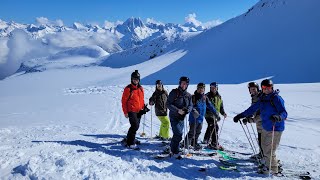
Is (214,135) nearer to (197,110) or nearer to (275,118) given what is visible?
(197,110)

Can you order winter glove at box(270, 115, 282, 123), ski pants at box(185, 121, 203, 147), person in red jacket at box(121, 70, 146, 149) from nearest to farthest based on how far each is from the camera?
winter glove at box(270, 115, 282, 123) → ski pants at box(185, 121, 203, 147) → person in red jacket at box(121, 70, 146, 149)

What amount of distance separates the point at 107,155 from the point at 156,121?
858 cm

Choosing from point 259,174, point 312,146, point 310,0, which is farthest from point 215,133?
point 310,0

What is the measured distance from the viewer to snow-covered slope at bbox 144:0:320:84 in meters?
53.4

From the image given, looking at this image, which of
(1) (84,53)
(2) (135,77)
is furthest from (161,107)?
(1) (84,53)

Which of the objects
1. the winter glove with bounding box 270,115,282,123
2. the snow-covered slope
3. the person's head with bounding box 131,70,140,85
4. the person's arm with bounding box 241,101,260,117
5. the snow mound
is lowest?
the winter glove with bounding box 270,115,282,123

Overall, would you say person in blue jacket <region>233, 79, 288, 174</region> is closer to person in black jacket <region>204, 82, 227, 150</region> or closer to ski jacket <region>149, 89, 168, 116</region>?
person in black jacket <region>204, 82, 227, 150</region>

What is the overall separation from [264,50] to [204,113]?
56.8 m

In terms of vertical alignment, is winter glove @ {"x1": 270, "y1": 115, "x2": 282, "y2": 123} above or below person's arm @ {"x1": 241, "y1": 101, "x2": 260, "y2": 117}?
below

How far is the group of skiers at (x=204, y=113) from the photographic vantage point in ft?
26.0

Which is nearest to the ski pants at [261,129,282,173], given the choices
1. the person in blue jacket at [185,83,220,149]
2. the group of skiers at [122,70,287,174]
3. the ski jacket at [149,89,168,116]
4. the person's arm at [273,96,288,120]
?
the group of skiers at [122,70,287,174]

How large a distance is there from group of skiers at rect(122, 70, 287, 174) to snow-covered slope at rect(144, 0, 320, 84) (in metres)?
39.6

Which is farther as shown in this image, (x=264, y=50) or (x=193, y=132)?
(x=264, y=50)

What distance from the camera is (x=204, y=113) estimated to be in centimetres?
1017
